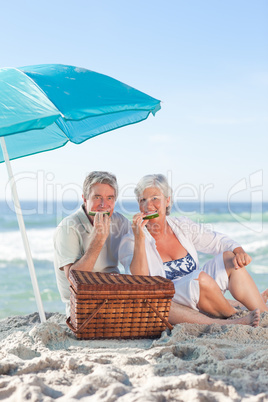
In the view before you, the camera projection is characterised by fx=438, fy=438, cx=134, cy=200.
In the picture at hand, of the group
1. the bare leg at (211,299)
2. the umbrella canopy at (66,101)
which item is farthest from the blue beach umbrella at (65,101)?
the bare leg at (211,299)

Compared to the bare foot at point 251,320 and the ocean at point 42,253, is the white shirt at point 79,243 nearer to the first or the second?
the bare foot at point 251,320

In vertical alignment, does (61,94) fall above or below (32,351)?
above

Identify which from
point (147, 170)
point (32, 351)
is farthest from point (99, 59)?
point (32, 351)

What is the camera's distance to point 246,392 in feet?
7.54

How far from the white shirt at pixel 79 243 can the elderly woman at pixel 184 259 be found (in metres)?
0.17

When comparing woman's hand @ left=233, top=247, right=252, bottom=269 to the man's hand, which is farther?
woman's hand @ left=233, top=247, right=252, bottom=269

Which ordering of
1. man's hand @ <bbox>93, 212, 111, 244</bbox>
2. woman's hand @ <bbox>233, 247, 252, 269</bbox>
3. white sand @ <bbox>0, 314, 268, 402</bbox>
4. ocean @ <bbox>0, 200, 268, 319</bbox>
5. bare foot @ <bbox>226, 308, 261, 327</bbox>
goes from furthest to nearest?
ocean @ <bbox>0, 200, 268, 319</bbox> → woman's hand @ <bbox>233, 247, 252, 269</bbox> → bare foot @ <bbox>226, 308, 261, 327</bbox> → man's hand @ <bbox>93, 212, 111, 244</bbox> → white sand @ <bbox>0, 314, 268, 402</bbox>

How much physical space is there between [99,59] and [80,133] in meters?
22.2

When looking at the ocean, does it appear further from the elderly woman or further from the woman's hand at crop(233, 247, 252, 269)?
the woman's hand at crop(233, 247, 252, 269)

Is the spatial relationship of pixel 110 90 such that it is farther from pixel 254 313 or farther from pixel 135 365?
pixel 254 313

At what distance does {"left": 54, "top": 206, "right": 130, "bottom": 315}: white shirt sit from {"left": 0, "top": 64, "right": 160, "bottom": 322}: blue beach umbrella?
295 millimetres

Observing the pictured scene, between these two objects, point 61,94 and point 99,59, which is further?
point 99,59

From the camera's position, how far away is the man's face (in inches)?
152

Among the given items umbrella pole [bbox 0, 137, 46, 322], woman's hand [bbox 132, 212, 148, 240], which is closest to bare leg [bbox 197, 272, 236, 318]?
woman's hand [bbox 132, 212, 148, 240]
